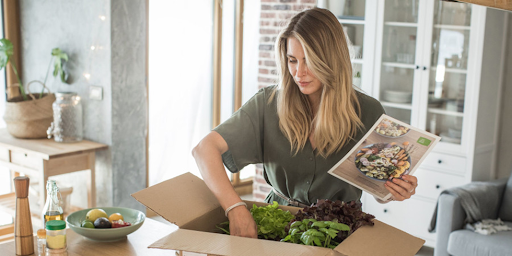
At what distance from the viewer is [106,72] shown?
3709mm

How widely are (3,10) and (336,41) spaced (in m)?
3.37

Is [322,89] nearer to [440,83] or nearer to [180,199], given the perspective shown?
[180,199]

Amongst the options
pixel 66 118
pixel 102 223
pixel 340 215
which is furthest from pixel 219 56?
pixel 340 215

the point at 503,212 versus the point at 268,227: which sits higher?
the point at 268,227

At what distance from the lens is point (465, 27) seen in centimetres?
369

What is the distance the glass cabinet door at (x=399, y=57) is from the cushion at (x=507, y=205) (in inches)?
34.7

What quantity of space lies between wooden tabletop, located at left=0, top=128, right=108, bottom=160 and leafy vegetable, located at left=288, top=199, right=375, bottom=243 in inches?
94.8

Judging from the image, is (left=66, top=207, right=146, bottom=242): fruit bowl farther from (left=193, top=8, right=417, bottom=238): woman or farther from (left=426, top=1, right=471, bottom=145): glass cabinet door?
(left=426, top=1, right=471, bottom=145): glass cabinet door

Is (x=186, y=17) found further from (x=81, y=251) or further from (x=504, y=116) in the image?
(x=81, y=251)

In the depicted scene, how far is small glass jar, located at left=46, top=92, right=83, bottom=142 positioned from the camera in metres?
3.69

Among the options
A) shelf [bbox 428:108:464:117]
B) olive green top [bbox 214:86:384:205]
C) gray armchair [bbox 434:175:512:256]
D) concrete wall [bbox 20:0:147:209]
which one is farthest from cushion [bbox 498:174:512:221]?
concrete wall [bbox 20:0:147:209]

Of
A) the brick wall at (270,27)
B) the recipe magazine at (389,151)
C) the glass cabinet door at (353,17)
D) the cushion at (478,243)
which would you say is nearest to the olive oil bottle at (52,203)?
the recipe magazine at (389,151)

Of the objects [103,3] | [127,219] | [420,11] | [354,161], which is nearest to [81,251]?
[127,219]

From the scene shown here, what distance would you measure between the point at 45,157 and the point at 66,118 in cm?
45
